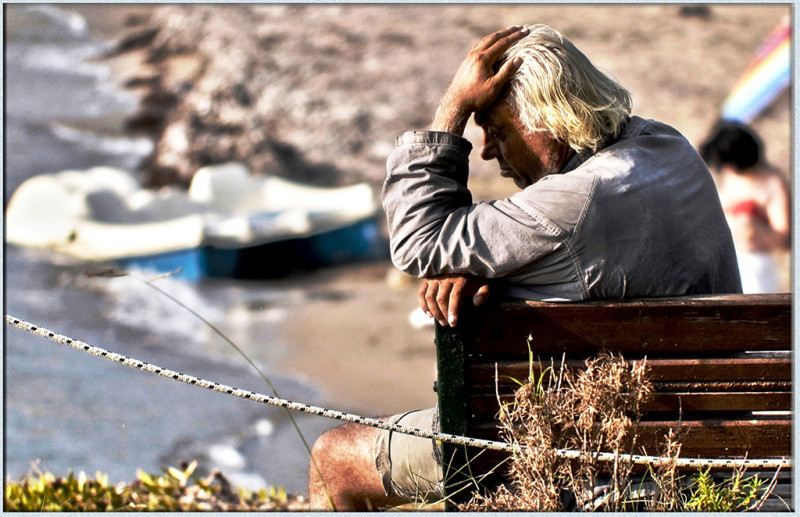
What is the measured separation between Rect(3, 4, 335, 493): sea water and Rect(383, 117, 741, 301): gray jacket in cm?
114

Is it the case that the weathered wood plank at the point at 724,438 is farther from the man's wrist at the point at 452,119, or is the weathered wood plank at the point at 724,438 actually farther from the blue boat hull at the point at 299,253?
the blue boat hull at the point at 299,253

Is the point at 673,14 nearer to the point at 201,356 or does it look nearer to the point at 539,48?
the point at 201,356

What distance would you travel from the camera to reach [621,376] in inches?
74.1

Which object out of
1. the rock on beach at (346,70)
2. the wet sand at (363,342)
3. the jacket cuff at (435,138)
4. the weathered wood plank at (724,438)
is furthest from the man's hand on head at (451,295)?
the rock on beach at (346,70)

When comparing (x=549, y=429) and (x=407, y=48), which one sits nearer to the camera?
(x=549, y=429)

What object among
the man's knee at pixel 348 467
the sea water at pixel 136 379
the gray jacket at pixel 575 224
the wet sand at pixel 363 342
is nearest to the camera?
the gray jacket at pixel 575 224

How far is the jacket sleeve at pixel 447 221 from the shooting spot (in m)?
2.01

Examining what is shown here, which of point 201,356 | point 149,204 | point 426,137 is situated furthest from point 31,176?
point 426,137

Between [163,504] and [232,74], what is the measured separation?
41.1 ft

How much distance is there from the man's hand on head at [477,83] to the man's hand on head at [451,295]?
0.39 m

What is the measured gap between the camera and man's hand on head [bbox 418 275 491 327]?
1978mm

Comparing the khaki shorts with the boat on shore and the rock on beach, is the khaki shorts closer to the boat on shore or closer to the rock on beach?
the boat on shore

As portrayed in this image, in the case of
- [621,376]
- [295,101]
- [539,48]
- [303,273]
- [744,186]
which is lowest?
[303,273]

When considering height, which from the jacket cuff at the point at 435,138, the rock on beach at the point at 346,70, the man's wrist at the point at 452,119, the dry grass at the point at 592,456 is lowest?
the rock on beach at the point at 346,70
